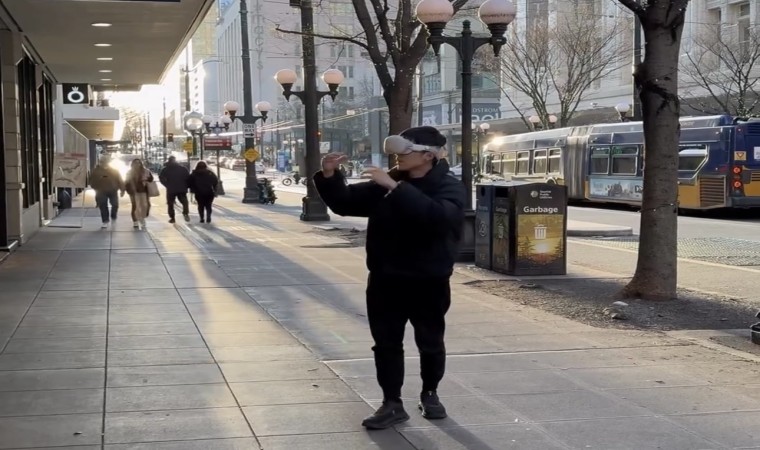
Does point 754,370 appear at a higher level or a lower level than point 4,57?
lower

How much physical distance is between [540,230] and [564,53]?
1245 inches

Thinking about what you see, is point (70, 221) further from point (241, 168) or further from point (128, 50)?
point (241, 168)

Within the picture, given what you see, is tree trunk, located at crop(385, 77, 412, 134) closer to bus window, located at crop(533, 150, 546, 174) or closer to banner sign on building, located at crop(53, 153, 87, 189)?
banner sign on building, located at crop(53, 153, 87, 189)

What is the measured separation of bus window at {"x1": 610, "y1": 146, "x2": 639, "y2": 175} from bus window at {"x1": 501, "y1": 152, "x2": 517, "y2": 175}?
7.79 m

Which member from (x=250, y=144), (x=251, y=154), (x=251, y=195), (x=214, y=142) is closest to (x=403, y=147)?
(x=251, y=154)

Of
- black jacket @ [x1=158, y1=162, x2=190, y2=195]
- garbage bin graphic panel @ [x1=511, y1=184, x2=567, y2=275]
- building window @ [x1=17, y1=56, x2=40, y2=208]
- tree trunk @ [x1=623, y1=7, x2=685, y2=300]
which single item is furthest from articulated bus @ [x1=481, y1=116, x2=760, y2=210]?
building window @ [x1=17, y1=56, x2=40, y2=208]

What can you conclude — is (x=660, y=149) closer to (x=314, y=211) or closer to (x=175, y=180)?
(x=314, y=211)

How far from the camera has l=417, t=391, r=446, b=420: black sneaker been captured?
5648 mm

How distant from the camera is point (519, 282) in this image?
1200cm

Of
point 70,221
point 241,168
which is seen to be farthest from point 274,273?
point 241,168

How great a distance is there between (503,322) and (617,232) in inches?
453

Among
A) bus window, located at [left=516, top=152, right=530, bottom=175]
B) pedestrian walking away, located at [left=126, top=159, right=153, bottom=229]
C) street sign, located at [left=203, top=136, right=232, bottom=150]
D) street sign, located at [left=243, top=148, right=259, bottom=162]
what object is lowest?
pedestrian walking away, located at [left=126, top=159, right=153, bottom=229]

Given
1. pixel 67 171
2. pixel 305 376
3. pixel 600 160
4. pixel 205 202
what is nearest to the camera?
pixel 305 376

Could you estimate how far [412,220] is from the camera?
16.9 feet
